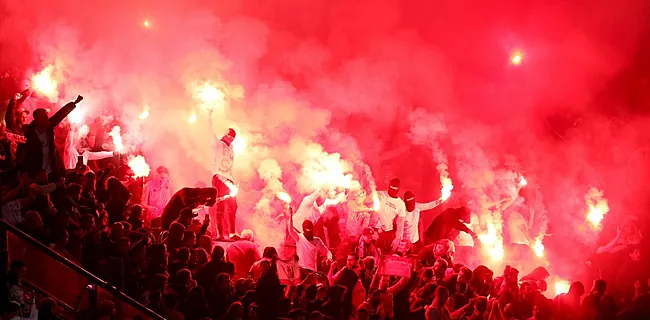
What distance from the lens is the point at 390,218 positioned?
15.3 meters

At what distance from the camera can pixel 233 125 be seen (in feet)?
57.4

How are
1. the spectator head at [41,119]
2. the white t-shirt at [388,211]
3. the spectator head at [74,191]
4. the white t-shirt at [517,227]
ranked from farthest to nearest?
the white t-shirt at [517,227], the white t-shirt at [388,211], the spectator head at [41,119], the spectator head at [74,191]

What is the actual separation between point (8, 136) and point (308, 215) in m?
5.15

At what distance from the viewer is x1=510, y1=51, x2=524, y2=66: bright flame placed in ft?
72.0

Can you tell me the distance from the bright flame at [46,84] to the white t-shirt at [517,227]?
32.7 ft

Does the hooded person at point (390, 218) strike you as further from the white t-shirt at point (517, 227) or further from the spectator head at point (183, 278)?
the spectator head at point (183, 278)

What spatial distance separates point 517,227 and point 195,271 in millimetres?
11045

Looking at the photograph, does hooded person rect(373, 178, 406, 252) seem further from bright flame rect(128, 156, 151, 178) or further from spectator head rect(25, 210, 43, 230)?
spectator head rect(25, 210, 43, 230)

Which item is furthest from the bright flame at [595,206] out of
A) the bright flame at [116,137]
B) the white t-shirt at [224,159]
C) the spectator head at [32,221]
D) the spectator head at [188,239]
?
the spectator head at [32,221]

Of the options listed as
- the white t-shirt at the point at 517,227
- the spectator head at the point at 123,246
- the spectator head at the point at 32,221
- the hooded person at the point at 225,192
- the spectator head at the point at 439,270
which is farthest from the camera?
the white t-shirt at the point at 517,227

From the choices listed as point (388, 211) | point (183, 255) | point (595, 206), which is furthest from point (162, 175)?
point (595, 206)

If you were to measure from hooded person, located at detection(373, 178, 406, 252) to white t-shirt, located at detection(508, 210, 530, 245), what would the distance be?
3793 millimetres

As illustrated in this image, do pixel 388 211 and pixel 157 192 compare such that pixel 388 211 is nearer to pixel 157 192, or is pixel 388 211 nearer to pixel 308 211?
pixel 308 211

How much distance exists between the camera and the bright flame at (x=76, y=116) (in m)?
15.6
